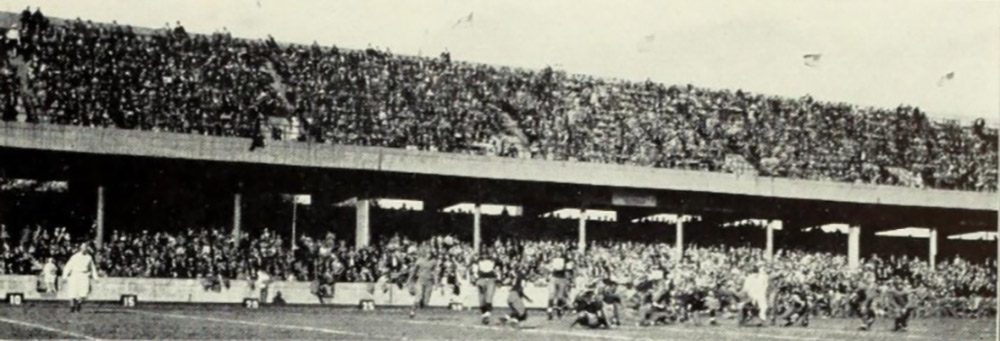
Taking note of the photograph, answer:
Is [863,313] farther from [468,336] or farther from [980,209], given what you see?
[980,209]

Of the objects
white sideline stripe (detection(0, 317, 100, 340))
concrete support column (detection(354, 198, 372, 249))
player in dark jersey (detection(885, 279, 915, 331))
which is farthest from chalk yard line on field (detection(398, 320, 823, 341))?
concrete support column (detection(354, 198, 372, 249))

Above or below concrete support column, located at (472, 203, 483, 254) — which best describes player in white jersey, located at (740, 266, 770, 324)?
below

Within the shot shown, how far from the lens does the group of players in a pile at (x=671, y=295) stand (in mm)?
21219

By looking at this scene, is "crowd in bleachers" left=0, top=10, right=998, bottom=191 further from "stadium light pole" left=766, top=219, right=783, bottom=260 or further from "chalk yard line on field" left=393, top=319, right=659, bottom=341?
"chalk yard line on field" left=393, top=319, right=659, bottom=341

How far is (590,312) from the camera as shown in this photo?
20.7 meters

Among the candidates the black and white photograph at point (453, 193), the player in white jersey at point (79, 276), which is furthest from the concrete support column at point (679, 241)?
the player in white jersey at point (79, 276)

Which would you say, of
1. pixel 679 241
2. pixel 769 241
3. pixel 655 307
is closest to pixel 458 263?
pixel 679 241

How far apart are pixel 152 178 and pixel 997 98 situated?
18.8m

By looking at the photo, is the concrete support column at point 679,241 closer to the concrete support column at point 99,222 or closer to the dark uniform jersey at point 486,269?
the concrete support column at point 99,222

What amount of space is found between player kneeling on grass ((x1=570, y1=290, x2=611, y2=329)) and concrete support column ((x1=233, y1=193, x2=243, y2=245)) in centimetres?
1195

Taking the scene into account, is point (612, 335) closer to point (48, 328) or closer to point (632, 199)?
point (48, 328)

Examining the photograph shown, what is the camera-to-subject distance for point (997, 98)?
18.8 meters

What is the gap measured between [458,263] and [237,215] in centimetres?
530

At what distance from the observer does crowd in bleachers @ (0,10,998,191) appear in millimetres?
29531
